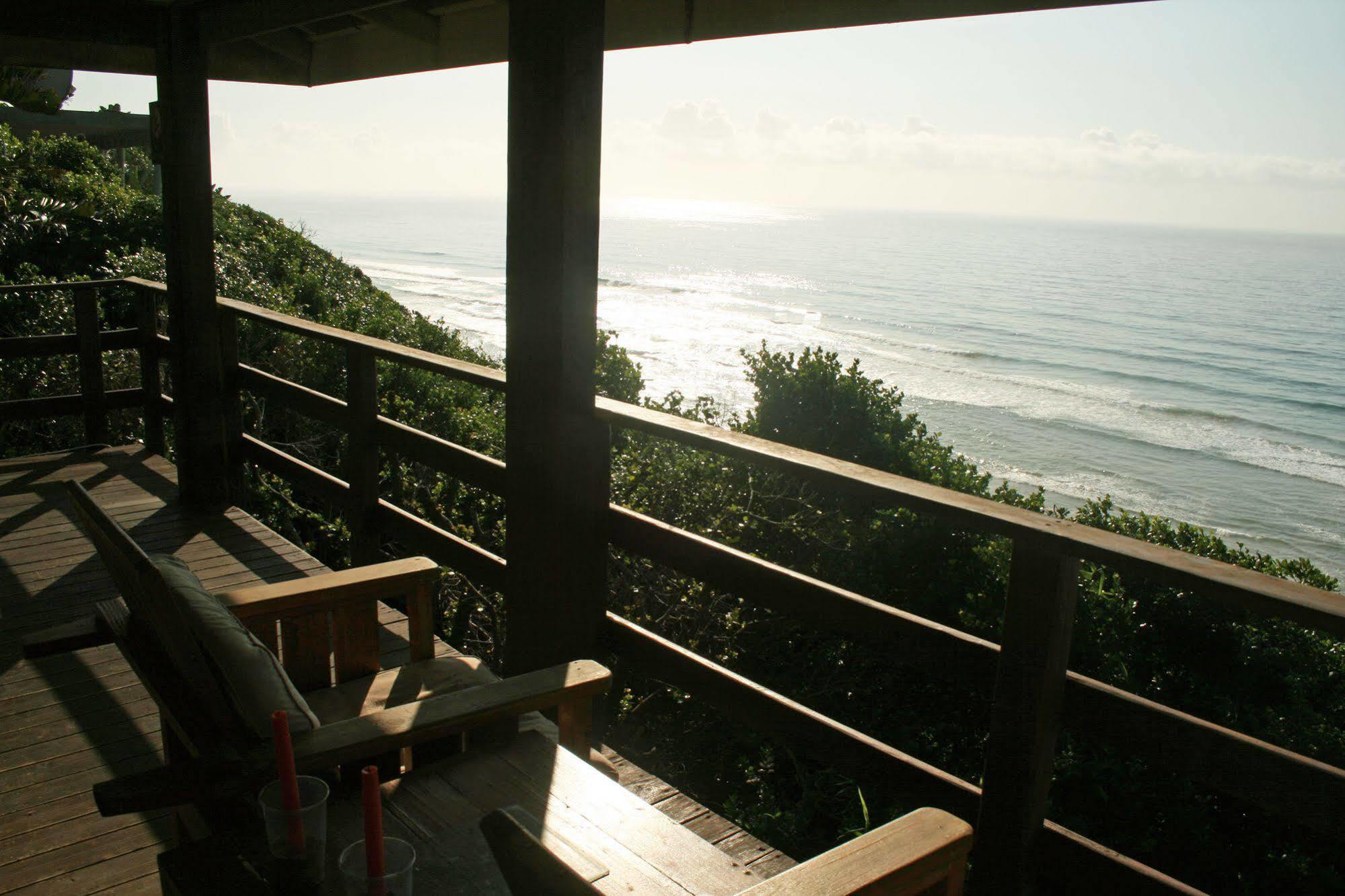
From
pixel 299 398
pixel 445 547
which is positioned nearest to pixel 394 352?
pixel 445 547

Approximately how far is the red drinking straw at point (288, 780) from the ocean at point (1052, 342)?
22.5m

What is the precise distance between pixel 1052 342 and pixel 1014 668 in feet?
131

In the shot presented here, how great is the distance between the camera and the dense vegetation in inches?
238

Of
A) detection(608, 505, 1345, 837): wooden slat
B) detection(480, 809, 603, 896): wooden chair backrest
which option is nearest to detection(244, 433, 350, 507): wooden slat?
detection(608, 505, 1345, 837): wooden slat

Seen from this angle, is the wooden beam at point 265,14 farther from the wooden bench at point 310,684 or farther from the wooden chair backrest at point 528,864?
the wooden chair backrest at point 528,864

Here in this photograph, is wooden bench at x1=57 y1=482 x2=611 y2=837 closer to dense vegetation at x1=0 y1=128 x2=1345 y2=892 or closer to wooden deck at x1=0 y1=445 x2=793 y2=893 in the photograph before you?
wooden deck at x1=0 y1=445 x2=793 y2=893

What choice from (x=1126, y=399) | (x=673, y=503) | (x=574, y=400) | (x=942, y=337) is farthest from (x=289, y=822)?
(x=942, y=337)

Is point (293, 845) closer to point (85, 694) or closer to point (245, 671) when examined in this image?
point (245, 671)

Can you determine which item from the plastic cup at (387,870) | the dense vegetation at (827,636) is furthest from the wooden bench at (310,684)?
the dense vegetation at (827,636)

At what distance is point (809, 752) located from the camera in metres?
2.17

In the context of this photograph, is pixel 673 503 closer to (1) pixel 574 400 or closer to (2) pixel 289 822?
(1) pixel 574 400

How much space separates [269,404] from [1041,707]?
8344 mm

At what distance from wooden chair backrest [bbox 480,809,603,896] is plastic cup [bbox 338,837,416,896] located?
12.5 inches

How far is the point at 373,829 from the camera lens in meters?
1.01
